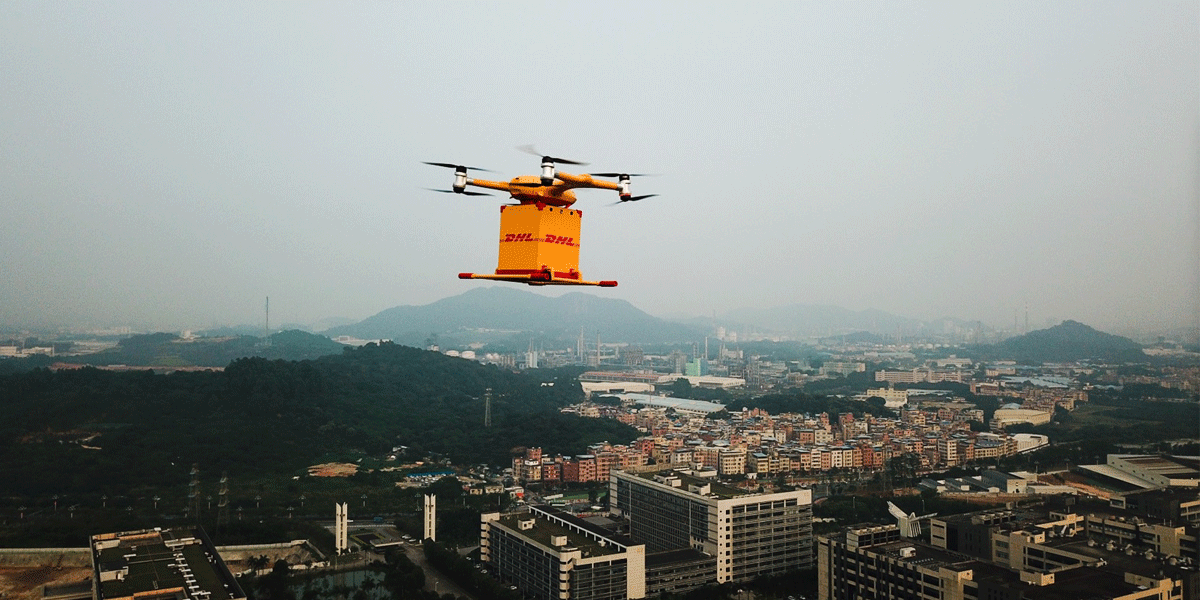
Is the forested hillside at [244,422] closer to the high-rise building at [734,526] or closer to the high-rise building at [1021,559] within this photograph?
the high-rise building at [734,526]

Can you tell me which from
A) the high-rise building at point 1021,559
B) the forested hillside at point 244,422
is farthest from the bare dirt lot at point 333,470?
the high-rise building at point 1021,559

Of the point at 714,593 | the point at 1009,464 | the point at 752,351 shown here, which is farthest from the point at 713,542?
the point at 752,351

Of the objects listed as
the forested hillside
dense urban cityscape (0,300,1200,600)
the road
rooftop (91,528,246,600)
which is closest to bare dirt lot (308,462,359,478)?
dense urban cityscape (0,300,1200,600)

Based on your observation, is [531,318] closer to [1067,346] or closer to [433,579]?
[1067,346]

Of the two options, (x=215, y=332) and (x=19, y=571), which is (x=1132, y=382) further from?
(x=215, y=332)

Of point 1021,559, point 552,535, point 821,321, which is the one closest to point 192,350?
point 552,535

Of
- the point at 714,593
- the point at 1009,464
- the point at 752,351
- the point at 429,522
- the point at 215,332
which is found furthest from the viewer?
the point at 752,351
